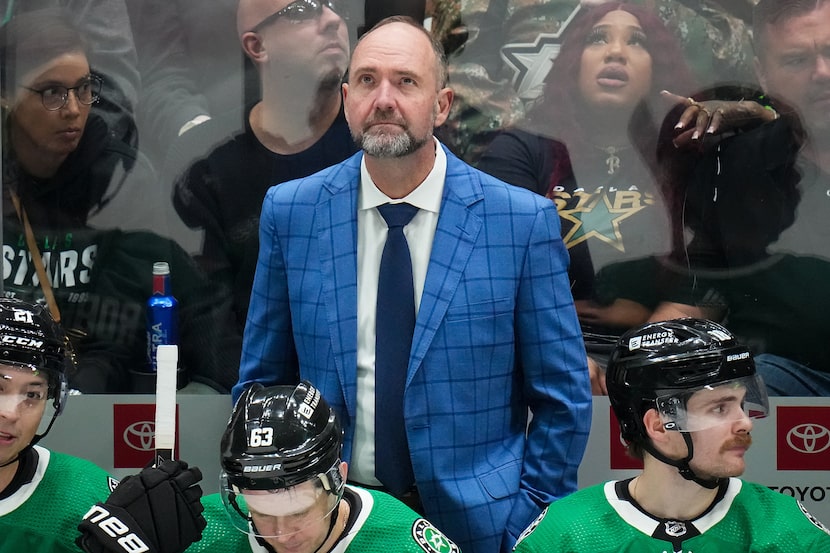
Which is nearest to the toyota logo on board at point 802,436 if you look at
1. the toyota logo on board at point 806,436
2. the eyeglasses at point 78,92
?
the toyota logo on board at point 806,436

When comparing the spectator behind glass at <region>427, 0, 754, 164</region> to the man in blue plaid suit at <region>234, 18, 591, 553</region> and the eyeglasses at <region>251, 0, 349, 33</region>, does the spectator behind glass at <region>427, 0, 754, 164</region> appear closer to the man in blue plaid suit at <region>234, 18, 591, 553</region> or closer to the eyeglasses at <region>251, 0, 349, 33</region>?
the eyeglasses at <region>251, 0, 349, 33</region>

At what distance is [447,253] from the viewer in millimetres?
2898

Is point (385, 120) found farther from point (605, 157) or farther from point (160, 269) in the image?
point (160, 269)

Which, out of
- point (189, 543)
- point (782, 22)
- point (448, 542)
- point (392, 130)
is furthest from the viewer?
point (782, 22)

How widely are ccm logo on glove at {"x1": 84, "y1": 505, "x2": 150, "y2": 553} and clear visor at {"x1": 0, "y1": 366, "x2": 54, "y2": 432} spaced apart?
386 mm

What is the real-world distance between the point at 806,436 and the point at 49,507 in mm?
2280

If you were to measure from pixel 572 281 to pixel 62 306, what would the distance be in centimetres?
156

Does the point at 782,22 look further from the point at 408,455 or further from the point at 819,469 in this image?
the point at 408,455

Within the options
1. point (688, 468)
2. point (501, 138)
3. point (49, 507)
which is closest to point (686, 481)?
point (688, 468)

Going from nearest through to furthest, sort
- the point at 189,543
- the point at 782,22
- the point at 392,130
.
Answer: the point at 189,543 < the point at 392,130 < the point at 782,22

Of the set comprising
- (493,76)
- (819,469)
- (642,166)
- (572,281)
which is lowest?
(819,469)

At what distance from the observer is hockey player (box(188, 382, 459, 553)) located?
92.7 inches

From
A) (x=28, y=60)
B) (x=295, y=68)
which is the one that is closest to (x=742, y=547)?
(x=295, y=68)

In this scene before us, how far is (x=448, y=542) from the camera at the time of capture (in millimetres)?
2580
